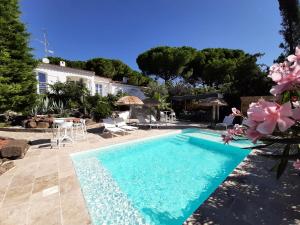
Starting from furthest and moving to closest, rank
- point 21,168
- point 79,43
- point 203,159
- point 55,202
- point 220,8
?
point 79,43 → point 220,8 → point 203,159 → point 21,168 → point 55,202

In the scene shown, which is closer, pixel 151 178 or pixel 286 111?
pixel 286 111

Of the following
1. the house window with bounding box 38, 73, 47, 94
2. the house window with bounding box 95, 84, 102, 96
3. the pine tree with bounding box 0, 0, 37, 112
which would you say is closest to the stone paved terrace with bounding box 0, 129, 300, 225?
the pine tree with bounding box 0, 0, 37, 112

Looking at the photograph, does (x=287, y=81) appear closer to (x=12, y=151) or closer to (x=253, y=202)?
(x=253, y=202)

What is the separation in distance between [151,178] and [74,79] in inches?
795

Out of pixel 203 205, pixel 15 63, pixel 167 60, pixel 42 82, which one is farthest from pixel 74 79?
pixel 203 205

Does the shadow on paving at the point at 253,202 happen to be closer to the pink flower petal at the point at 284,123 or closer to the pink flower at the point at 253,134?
the pink flower at the point at 253,134

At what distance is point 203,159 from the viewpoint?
7730 mm

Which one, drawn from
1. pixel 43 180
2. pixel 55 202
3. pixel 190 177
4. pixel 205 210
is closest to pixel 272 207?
pixel 205 210

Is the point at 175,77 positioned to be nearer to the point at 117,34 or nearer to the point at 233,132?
the point at 117,34

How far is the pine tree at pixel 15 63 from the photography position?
39.6 feet

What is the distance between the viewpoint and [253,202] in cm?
353

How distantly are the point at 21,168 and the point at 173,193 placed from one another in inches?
184

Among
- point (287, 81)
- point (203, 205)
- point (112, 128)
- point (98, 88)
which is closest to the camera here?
point (287, 81)

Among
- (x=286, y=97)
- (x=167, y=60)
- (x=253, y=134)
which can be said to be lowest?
(x=253, y=134)
